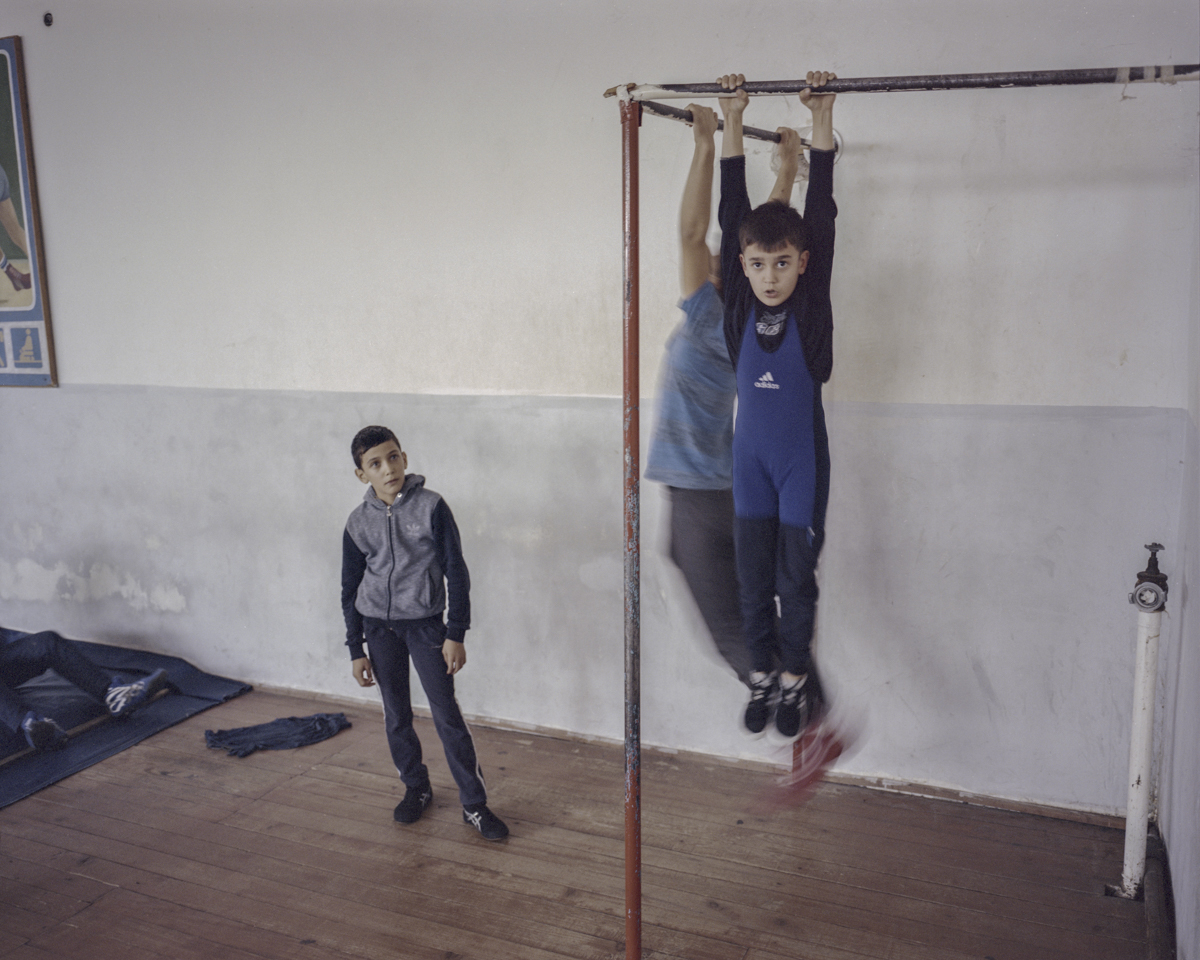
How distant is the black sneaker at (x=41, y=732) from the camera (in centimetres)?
378

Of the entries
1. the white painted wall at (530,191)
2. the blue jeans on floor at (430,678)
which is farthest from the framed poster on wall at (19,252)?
the blue jeans on floor at (430,678)

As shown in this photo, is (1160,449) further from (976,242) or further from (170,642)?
(170,642)

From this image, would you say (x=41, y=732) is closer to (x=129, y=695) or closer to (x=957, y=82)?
(x=129, y=695)

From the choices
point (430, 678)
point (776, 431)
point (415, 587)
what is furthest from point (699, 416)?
point (430, 678)

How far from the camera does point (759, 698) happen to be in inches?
104

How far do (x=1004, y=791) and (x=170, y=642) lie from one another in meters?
3.78

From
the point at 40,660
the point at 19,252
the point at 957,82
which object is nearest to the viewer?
the point at 957,82

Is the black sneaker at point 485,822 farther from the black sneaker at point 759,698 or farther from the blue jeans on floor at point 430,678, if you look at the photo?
the black sneaker at point 759,698

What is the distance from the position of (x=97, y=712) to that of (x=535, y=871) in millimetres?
2358

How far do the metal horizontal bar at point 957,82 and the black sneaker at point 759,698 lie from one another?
4.91ft

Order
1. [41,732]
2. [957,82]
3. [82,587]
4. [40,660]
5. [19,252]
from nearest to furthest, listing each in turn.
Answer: [957,82] → [41,732] → [40,660] → [19,252] → [82,587]

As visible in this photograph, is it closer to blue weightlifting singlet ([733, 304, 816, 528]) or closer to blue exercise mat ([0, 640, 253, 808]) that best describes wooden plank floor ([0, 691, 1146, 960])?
blue exercise mat ([0, 640, 253, 808])

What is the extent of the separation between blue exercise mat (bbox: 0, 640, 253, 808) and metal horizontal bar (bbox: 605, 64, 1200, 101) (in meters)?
3.31

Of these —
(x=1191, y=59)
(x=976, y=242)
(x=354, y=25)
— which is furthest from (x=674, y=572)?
(x=354, y=25)
